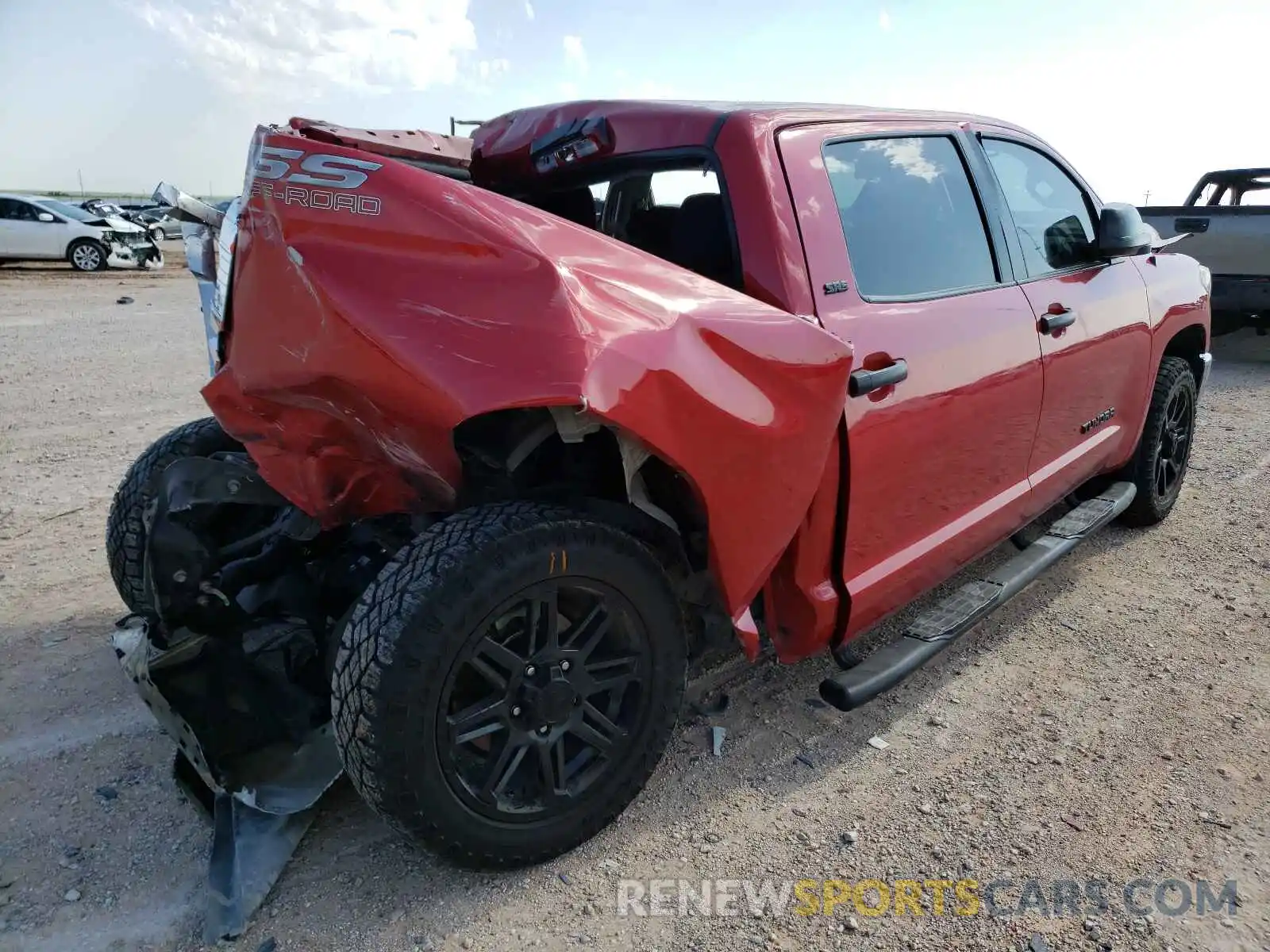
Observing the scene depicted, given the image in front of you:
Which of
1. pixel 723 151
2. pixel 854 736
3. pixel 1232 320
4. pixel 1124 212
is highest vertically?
pixel 723 151

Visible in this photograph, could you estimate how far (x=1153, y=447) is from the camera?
4414 millimetres

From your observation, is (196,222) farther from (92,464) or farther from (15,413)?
(15,413)

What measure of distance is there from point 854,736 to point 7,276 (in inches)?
729

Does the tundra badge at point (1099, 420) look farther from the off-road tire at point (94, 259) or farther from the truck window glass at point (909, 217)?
the off-road tire at point (94, 259)

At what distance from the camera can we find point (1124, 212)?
359 cm

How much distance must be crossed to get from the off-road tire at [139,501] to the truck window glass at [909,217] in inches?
91.1

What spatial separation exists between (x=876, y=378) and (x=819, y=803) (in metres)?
1.24

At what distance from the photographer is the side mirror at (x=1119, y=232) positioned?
3.58m

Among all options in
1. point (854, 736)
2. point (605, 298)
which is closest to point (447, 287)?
point (605, 298)

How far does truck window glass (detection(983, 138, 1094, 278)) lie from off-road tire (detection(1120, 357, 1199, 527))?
0.99 m

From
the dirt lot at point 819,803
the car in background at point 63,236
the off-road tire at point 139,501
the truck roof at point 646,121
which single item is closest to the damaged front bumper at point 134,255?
the car in background at point 63,236

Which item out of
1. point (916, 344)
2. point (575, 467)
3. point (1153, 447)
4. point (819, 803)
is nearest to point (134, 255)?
point (575, 467)

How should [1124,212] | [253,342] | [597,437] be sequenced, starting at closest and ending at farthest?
[253,342]
[597,437]
[1124,212]

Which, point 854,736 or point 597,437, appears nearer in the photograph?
point 597,437
